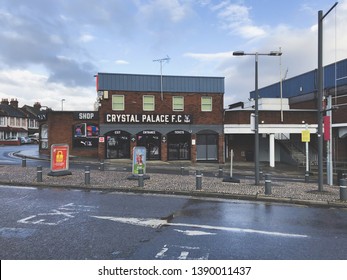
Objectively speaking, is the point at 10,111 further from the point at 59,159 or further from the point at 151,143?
the point at 59,159

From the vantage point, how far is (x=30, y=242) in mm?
6395

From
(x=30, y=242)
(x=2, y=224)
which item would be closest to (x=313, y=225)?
(x=30, y=242)

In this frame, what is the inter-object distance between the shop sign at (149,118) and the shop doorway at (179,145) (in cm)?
117

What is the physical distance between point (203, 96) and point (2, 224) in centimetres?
2563

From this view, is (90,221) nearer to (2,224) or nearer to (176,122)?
(2,224)

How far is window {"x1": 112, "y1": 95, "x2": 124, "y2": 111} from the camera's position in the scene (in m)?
30.7

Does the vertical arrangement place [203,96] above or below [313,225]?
above

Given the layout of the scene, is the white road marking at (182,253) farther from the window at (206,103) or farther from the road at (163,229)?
the window at (206,103)

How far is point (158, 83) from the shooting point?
31.1 meters

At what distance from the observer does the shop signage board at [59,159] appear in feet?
53.5

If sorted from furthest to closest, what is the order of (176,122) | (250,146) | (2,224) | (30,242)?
(250,146) < (176,122) < (2,224) < (30,242)

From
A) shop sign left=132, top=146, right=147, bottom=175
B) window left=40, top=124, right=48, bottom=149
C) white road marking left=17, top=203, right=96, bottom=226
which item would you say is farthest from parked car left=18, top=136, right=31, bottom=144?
white road marking left=17, top=203, right=96, bottom=226

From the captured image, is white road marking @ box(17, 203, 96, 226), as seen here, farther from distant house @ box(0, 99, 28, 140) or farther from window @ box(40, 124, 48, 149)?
distant house @ box(0, 99, 28, 140)

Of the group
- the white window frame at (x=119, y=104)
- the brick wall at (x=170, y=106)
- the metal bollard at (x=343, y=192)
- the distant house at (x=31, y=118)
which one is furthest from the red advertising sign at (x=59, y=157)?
the distant house at (x=31, y=118)
